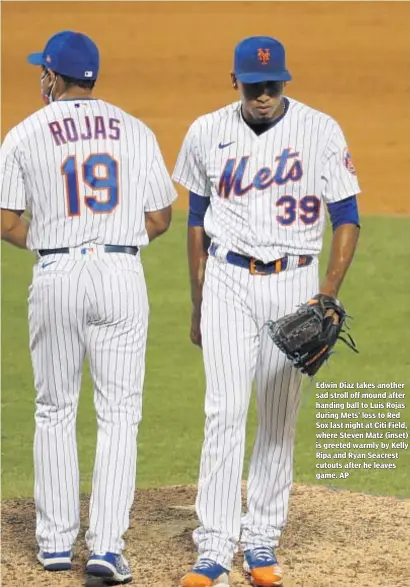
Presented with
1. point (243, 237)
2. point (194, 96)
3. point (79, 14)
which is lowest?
point (243, 237)

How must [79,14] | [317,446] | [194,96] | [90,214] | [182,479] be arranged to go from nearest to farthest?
[90,214] → [182,479] → [317,446] → [194,96] → [79,14]

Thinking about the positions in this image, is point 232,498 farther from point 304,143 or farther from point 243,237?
point 304,143

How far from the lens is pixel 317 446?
801cm

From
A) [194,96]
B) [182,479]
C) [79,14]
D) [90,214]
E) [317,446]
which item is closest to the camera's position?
[90,214]

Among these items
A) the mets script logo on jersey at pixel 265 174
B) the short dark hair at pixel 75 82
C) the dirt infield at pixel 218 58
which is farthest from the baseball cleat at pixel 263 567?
the dirt infield at pixel 218 58

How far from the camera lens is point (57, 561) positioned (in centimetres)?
491

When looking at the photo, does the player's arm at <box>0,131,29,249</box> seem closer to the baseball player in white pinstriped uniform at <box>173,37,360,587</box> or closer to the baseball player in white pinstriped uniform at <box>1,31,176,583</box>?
the baseball player in white pinstriped uniform at <box>1,31,176,583</box>

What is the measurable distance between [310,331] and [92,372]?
801mm

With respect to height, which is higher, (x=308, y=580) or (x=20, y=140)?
(x=20, y=140)

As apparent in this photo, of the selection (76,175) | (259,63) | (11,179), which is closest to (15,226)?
(11,179)

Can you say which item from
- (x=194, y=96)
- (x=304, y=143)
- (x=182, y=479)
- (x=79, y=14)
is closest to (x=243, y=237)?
(x=304, y=143)

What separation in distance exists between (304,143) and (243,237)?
1.33 feet

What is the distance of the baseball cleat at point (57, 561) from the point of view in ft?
16.1

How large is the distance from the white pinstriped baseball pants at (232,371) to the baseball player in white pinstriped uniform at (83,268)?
0.27 metres
